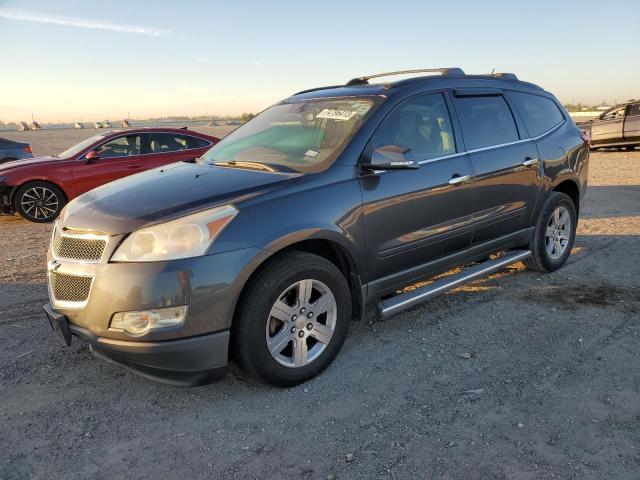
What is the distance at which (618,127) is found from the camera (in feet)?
54.1

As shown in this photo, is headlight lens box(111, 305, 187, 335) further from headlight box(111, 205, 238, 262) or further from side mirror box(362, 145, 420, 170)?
side mirror box(362, 145, 420, 170)

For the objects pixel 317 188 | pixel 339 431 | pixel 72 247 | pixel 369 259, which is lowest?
pixel 339 431

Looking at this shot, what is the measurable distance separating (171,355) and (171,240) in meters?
0.61

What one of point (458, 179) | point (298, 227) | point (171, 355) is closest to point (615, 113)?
point (458, 179)

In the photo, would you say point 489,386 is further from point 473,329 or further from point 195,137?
point 195,137

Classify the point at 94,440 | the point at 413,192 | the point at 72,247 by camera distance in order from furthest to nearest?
the point at 413,192, the point at 72,247, the point at 94,440

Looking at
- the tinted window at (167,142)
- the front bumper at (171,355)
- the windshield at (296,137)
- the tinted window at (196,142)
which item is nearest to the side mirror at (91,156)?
the tinted window at (167,142)

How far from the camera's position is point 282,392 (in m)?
3.06

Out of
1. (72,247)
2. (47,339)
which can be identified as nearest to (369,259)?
(72,247)

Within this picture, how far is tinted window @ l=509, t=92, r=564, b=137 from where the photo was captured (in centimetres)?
471

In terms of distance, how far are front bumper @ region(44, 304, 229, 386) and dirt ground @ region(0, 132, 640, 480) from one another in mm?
270

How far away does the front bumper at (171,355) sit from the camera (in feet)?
8.71

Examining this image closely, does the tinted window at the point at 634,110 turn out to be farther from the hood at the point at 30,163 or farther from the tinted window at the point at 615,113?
the hood at the point at 30,163

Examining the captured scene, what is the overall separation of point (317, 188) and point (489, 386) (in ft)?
5.22
